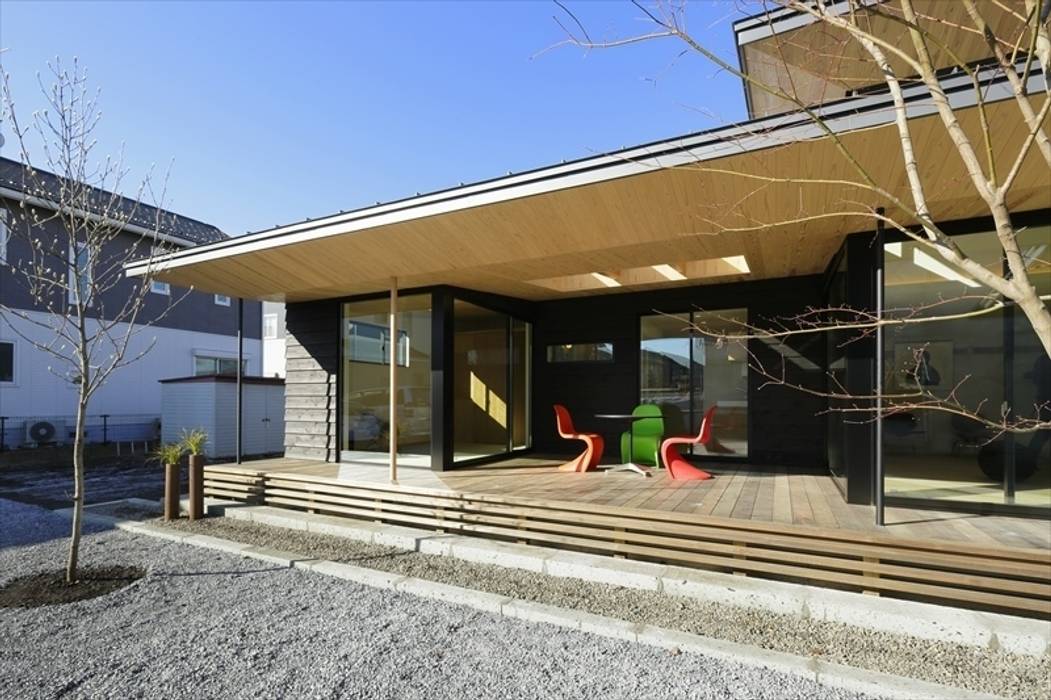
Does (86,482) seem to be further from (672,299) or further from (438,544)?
(672,299)

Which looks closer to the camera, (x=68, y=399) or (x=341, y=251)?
(x=341, y=251)

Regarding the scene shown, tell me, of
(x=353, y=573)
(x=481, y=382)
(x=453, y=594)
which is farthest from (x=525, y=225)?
(x=481, y=382)

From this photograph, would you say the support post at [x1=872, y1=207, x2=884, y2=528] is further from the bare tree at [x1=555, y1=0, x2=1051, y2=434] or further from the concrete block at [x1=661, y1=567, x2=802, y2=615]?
the concrete block at [x1=661, y1=567, x2=802, y2=615]

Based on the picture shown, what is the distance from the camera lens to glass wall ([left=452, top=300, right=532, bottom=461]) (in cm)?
758

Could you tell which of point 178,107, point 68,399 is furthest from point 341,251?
point 68,399

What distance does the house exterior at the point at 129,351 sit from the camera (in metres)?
11.6

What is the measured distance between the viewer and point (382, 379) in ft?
24.9

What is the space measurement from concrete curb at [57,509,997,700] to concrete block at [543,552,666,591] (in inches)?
20.8

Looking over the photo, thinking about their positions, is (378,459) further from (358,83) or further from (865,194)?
(865,194)

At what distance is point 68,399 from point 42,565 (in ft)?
34.3

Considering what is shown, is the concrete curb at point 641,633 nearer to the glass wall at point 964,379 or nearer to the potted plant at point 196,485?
the potted plant at point 196,485

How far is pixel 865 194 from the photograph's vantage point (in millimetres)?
3764

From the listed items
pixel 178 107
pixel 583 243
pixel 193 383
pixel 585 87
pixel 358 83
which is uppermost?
pixel 358 83

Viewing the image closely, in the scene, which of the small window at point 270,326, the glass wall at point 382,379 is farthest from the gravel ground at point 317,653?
the small window at point 270,326
